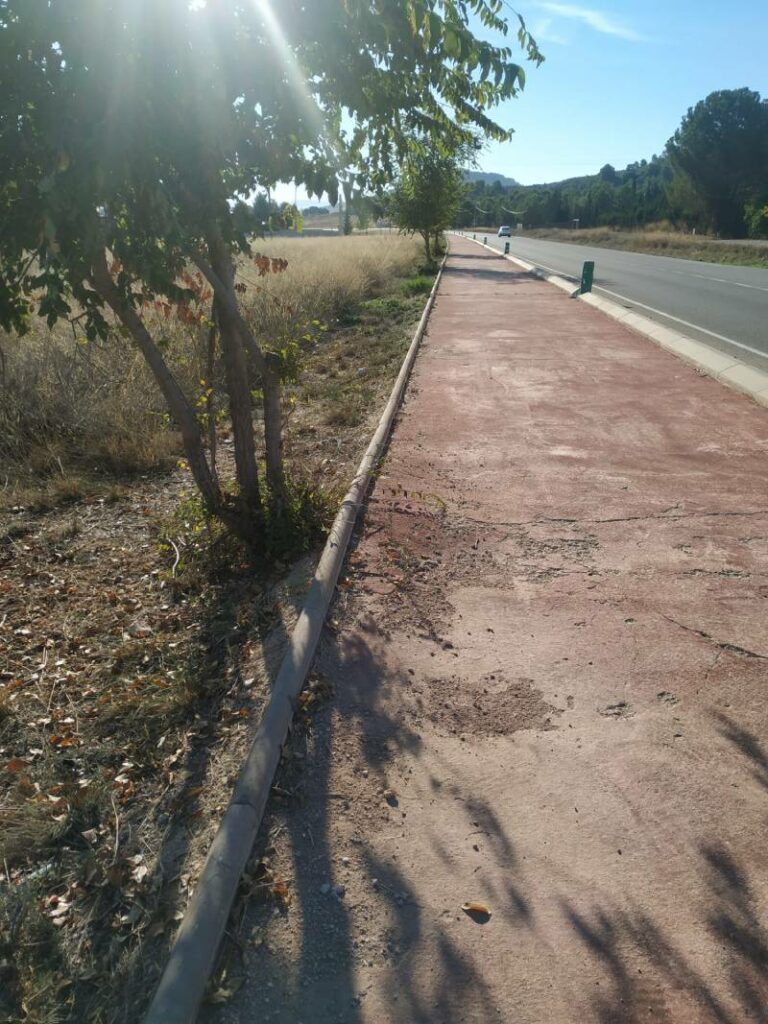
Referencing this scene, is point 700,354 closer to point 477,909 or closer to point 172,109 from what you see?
point 172,109

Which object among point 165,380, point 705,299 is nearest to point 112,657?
point 165,380

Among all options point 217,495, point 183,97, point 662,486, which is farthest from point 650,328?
point 183,97

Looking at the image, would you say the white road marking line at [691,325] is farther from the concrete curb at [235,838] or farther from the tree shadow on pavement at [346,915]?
the tree shadow on pavement at [346,915]

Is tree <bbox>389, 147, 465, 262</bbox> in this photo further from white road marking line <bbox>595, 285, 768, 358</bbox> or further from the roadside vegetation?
the roadside vegetation

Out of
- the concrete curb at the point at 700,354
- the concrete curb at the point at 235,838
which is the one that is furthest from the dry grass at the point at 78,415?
the concrete curb at the point at 700,354

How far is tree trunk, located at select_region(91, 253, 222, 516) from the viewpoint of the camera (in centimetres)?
418

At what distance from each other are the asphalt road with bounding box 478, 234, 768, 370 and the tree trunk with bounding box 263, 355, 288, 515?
25.2 ft

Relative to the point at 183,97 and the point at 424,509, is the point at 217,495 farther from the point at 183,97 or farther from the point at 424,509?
the point at 183,97

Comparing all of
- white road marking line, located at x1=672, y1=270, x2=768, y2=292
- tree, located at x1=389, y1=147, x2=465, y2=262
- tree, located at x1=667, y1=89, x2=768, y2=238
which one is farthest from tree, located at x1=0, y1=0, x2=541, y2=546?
tree, located at x1=667, y1=89, x2=768, y2=238

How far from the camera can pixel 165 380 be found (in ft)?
15.5

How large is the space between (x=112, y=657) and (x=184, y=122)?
8.74ft

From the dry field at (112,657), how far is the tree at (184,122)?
0.76 meters

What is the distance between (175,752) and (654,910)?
2.00 m

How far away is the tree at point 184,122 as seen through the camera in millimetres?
3098
